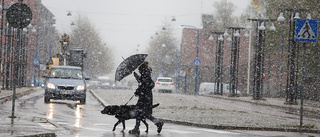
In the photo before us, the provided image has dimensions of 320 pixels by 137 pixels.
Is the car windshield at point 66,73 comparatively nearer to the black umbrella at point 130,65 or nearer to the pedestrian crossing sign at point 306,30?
the pedestrian crossing sign at point 306,30

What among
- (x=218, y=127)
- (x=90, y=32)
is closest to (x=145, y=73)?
(x=218, y=127)

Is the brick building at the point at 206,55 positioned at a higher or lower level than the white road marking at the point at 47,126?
higher

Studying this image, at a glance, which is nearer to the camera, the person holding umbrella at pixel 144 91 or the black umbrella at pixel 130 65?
the person holding umbrella at pixel 144 91

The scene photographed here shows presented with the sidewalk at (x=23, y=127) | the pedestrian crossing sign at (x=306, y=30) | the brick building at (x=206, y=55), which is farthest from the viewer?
the brick building at (x=206, y=55)

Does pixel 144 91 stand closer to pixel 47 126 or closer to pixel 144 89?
pixel 144 89

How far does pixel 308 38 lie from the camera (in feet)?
51.9

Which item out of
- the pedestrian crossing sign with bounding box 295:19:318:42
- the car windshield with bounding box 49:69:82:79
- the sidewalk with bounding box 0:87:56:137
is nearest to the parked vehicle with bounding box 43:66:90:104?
the car windshield with bounding box 49:69:82:79

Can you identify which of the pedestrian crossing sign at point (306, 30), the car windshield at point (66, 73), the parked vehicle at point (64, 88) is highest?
the pedestrian crossing sign at point (306, 30)

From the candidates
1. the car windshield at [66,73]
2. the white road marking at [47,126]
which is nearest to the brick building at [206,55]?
the car windshield at [66,73]

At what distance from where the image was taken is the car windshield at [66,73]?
25078 millimetres

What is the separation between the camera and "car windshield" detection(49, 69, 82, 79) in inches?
987

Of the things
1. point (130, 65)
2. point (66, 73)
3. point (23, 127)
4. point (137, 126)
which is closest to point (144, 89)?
point (130, 65)

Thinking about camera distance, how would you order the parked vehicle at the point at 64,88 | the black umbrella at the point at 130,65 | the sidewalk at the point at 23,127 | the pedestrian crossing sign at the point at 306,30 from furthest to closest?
the parked vehicle at the point at 64,88
the pedestrian crossing sign at the point at 306,30
the black umbrella at the point at 130,65
the sidewalk at the point at 23,127

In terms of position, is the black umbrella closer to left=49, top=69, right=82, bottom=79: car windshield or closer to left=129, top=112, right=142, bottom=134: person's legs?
left=129, top=112, right=142, bottom=134: person's legs
